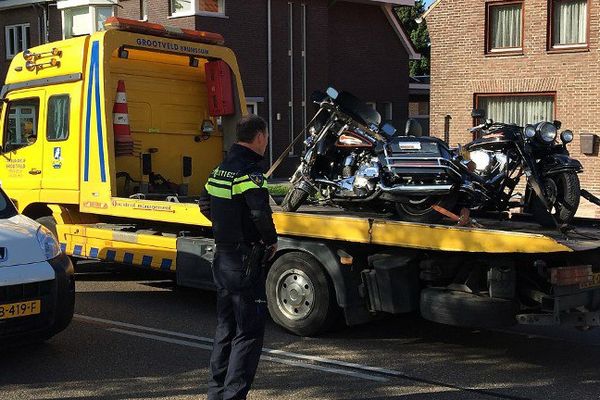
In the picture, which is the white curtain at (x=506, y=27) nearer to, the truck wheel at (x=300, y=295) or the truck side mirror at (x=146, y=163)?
the truck side mirror at (x=146, y=163)

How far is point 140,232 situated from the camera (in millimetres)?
8664

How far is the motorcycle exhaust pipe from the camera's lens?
7059 mm

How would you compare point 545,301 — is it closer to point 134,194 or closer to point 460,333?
point 460,333

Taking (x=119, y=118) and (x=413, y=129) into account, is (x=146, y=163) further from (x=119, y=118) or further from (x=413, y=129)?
(x=413, y=129)

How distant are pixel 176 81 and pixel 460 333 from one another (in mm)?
4846

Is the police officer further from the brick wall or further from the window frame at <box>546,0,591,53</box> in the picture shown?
the brick wall

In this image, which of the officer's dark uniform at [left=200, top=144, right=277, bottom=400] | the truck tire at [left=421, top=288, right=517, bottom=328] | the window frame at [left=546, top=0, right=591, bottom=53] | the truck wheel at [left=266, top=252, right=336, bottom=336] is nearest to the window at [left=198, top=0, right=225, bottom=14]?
the window frame at [left=546, top=0, right=591, bottom=53]

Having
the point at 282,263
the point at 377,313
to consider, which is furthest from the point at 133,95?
the point at 377,313

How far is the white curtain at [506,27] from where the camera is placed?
20.0m

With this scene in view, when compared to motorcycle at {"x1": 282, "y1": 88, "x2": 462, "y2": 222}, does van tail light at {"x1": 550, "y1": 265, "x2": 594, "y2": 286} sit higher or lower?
lower

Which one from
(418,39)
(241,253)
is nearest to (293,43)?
(241,253)

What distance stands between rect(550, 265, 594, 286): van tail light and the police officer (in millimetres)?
2174

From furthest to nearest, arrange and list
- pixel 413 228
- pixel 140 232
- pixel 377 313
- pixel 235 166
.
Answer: pixel 140 232 → pixel 377 313 → pixel 413 228 → pixel 235 166

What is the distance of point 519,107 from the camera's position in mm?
20062
